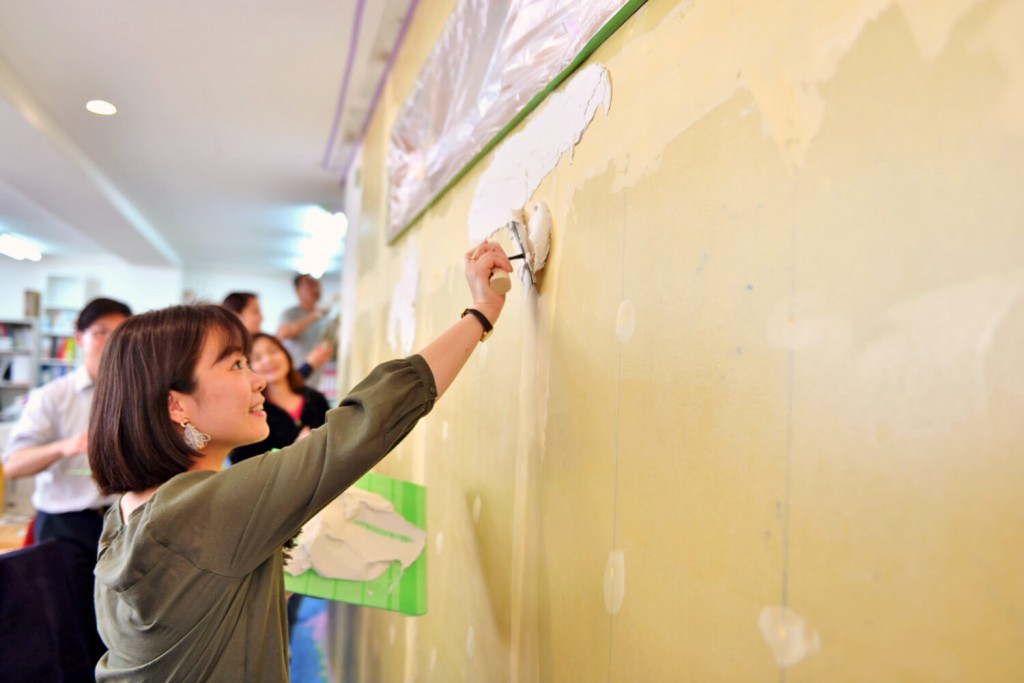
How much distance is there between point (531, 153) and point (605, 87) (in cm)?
24

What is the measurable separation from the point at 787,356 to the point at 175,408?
904 mm

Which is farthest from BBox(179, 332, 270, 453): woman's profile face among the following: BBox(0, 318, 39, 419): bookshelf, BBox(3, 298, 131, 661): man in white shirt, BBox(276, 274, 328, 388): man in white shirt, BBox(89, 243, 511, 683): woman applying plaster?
BBox(0, 318, 39, 419): bookshelf

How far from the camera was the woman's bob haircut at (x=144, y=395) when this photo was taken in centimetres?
99

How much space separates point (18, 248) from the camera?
22.7ft

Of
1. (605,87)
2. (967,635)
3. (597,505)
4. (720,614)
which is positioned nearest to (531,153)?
(605,87)

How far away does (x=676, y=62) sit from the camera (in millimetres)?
679

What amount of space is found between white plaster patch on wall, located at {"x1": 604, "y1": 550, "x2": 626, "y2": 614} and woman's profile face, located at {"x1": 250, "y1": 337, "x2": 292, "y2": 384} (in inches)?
88.8

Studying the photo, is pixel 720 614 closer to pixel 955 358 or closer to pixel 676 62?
pixel 955 358

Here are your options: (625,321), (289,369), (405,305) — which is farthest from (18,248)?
(625,321)

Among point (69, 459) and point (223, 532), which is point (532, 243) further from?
point (69, 459)

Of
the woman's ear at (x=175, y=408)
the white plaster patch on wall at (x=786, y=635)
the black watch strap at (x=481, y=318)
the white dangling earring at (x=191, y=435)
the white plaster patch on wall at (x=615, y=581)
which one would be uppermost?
the black watch strap at (x=481, y=318)

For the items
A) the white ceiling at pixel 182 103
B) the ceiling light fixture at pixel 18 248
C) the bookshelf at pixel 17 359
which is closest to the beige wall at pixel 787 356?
the white ceiling at pixel 182 103

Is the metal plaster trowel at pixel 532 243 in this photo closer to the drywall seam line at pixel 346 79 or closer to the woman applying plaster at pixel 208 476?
the woman applying plaster at pixel 208 476

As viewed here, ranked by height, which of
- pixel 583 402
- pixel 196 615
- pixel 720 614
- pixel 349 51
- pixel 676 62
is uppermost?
pixel 349 51
